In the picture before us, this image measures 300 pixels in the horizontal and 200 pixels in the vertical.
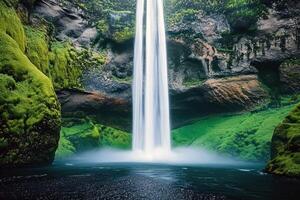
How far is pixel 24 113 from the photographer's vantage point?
1992cm

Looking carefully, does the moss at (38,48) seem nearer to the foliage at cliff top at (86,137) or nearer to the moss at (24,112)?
the foliage at cliff top at (86,137)

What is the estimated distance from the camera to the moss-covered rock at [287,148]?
15.4 m

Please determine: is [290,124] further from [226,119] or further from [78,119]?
[78,119]

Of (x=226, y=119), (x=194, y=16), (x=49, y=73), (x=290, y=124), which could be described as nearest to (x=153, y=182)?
(x=290, y=124)

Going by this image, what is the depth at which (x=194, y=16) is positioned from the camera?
38219mm

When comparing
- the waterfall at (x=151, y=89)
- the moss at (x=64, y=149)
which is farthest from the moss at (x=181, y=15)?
the moss at (x=64, y=149)

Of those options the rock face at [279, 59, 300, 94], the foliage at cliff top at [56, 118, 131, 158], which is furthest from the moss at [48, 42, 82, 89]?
the rock face at [279, 59, 300, 94]

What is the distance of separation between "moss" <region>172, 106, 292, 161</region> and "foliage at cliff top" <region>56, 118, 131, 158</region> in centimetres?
593

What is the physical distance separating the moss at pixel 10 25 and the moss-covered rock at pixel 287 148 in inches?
757

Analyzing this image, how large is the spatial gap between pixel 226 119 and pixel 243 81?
433 cm

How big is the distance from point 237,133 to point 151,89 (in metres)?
9.79

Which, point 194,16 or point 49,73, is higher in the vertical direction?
point 194,16

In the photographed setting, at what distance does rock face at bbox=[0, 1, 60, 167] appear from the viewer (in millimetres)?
18609

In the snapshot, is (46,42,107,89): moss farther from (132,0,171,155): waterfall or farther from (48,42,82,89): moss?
(132,0,171,155): waterfall
